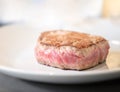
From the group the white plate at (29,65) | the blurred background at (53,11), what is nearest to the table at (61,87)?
the white plate at (29,65)

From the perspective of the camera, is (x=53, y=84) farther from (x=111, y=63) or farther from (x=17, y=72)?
(x=111, y=63)

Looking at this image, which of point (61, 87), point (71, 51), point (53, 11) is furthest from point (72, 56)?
point (53, 11)


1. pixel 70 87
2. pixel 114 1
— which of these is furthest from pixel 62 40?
pixel 114 1

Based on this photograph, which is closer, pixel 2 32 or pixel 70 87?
pixel 70 87

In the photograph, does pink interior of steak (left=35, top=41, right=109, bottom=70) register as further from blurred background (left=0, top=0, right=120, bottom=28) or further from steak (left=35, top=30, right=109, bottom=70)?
blurred background (left=0, top=0, right=120, bottom=28)

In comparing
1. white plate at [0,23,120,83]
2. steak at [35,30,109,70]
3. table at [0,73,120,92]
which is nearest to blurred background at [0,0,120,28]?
white plate at [0,23,120,83]

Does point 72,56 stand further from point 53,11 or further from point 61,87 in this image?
point 53,11
